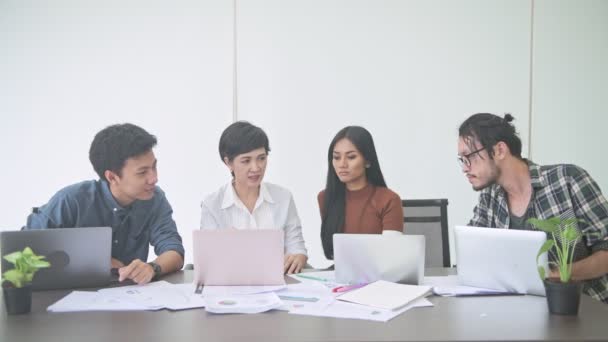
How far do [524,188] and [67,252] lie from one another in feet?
5.78

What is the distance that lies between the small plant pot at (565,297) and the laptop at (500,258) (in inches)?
5.6

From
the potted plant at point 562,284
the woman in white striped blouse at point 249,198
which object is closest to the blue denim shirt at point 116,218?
the woman in white striped blouse at point 249,198

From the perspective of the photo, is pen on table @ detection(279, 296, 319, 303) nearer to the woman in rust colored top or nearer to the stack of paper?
the stack of paper

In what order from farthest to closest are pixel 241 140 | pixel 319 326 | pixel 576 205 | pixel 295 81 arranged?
pixel 295 81
pixel 241 140
pixel 576 205
pixel 319 326

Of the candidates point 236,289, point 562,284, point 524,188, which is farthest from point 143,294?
point 524,188

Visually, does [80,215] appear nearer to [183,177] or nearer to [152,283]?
[152,283]

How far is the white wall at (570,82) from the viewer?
3699mm

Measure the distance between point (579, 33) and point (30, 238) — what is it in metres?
3.73

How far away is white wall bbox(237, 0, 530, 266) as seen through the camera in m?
3.67

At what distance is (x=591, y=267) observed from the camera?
183cm

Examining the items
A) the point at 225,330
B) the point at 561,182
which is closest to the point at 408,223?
the point at 561,182

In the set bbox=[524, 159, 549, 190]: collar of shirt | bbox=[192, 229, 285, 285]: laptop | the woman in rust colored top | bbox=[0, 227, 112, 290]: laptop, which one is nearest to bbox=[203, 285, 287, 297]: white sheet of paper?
bbox=[192, 229, 285, 285]: laptop

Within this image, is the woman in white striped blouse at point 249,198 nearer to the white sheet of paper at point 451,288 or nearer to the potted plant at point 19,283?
the white sheet of paper at point 451,288

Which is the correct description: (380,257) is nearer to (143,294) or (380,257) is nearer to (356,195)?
(143,294)
